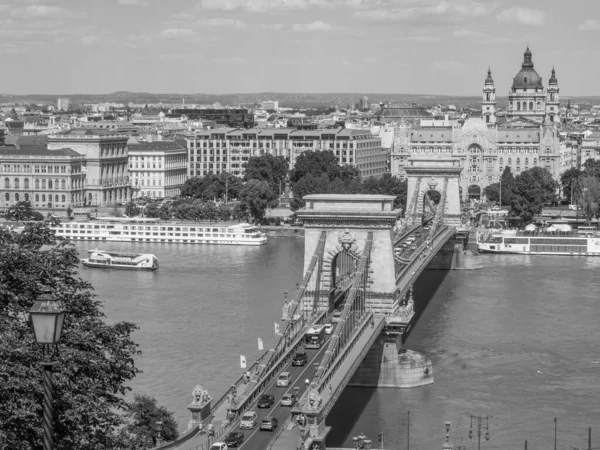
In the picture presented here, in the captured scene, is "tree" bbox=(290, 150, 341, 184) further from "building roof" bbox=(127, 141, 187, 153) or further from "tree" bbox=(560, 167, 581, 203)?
"tree" bbox=(560, 167, 581, 203)

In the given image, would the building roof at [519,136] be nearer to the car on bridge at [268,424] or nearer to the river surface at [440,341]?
the river surface at [440,341]

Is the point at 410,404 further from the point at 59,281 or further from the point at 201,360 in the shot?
the point at 59,281

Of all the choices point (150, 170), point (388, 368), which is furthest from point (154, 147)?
point (388, 368)

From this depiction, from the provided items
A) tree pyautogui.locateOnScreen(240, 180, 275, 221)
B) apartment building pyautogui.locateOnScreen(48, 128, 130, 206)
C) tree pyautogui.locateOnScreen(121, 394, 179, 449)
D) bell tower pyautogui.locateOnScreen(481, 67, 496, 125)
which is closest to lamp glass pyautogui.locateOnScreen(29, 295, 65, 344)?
tree pyautogui.locateOnScreen(121, 394, 179, 449)

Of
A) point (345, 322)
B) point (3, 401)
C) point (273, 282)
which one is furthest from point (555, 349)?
point (3, 401)

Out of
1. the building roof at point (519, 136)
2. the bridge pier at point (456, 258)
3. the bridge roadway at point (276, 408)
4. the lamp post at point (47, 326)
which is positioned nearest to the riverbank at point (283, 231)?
the bridge pier at point (456, 258)
